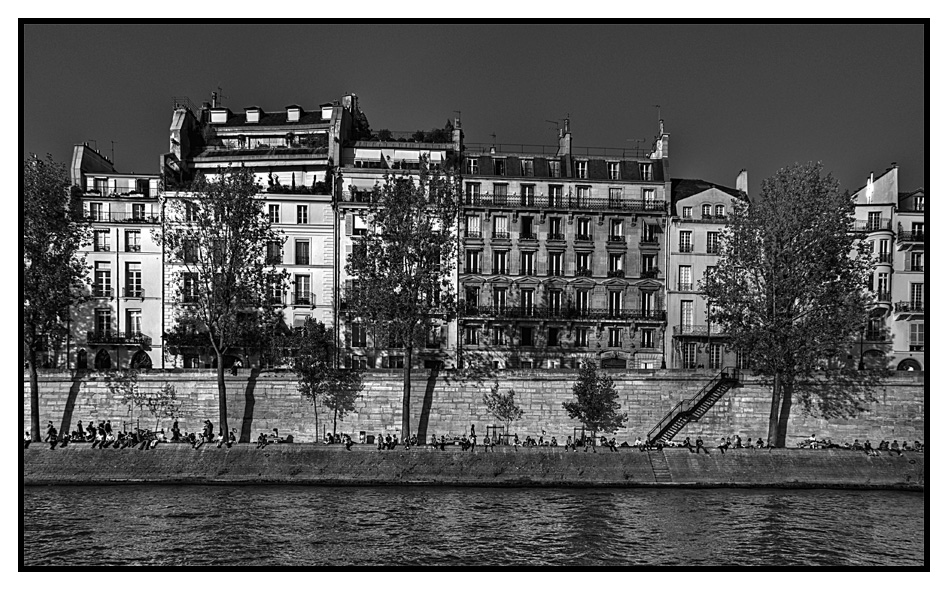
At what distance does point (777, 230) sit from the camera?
44.7 meters

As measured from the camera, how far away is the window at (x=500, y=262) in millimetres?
57188

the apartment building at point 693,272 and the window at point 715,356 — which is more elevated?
the apartment building at point 693,272

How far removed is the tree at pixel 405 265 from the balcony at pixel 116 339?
18.5 m

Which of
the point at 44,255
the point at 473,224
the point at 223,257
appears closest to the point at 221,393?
the point at 223,257

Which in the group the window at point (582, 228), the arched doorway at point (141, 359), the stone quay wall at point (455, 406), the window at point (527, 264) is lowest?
the stone quay wall at point (455, 406)

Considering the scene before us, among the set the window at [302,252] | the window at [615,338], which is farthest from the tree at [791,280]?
the window at [302,252]

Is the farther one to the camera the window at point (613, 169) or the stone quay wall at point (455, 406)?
the window at point (613, 169)

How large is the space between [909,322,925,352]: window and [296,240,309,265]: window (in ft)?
139

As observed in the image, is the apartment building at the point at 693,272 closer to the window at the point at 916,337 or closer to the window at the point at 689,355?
the window at the point at 689,355

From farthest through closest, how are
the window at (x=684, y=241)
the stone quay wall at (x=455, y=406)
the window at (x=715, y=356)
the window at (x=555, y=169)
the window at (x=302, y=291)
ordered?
1. the window at (x=555, y=169)
2. the window at (x=684, y=241)
3. the window at (x=302, y=291)
4. the window at (x=715, y=356)
5. the stone quay wall at (x=455, y=406)

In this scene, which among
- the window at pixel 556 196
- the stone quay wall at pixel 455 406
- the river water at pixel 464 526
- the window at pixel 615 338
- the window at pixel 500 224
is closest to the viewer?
the river water at pixel 464 526

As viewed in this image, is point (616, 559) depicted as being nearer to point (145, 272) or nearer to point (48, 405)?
point (48, 405)

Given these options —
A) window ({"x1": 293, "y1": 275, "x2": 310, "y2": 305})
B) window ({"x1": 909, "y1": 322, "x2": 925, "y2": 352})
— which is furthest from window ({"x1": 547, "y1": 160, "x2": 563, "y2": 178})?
window ({"x1": 909, "y1": 322, "x2": 925, "y2": 352})

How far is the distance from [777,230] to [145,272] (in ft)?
138
